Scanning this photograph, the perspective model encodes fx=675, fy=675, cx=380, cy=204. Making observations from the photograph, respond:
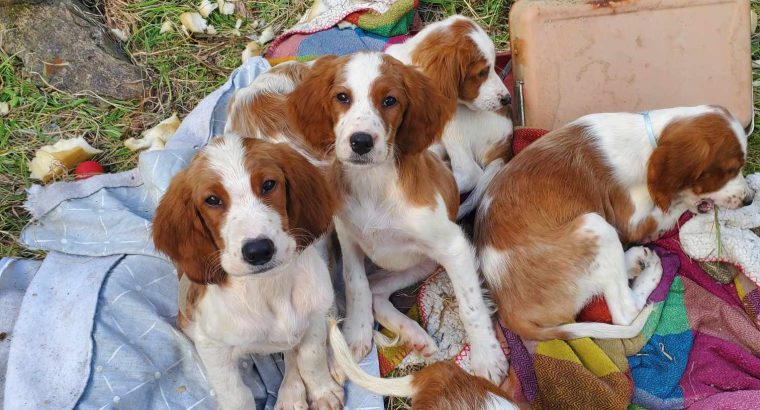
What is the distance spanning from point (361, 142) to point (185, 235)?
0.86 m

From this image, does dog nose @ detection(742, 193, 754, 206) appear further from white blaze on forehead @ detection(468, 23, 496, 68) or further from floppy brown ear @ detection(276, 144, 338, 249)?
→ floppy brown ear @ detection(276, 144, 338, 249)

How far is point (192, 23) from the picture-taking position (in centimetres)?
567

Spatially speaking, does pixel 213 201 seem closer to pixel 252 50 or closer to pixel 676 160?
pixel 676 160

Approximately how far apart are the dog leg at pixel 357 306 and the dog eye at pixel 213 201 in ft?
4.03

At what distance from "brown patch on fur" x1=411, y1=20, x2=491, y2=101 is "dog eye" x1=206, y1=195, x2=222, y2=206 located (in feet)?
6.54

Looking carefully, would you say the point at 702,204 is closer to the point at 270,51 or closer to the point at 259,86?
the point at 259,86

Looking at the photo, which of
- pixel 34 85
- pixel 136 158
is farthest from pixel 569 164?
pixel 34 85

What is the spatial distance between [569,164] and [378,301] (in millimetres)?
1373

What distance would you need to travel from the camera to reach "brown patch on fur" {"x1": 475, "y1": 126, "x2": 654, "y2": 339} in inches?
145

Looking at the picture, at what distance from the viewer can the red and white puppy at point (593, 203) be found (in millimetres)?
3670

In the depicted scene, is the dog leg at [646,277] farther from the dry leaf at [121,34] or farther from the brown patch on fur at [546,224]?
the dry leaf at [121,34]

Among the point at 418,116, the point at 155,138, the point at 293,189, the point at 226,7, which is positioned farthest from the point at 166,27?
the point at 293,189

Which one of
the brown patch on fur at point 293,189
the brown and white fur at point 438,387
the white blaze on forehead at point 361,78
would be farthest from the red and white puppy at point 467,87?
the brown and white fur at point 438,387

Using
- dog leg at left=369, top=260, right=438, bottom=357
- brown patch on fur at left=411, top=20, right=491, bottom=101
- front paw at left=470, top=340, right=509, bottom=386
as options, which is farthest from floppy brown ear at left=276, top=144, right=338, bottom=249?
brown patch on fur at left=411, top=20, right=491, bottom=101
